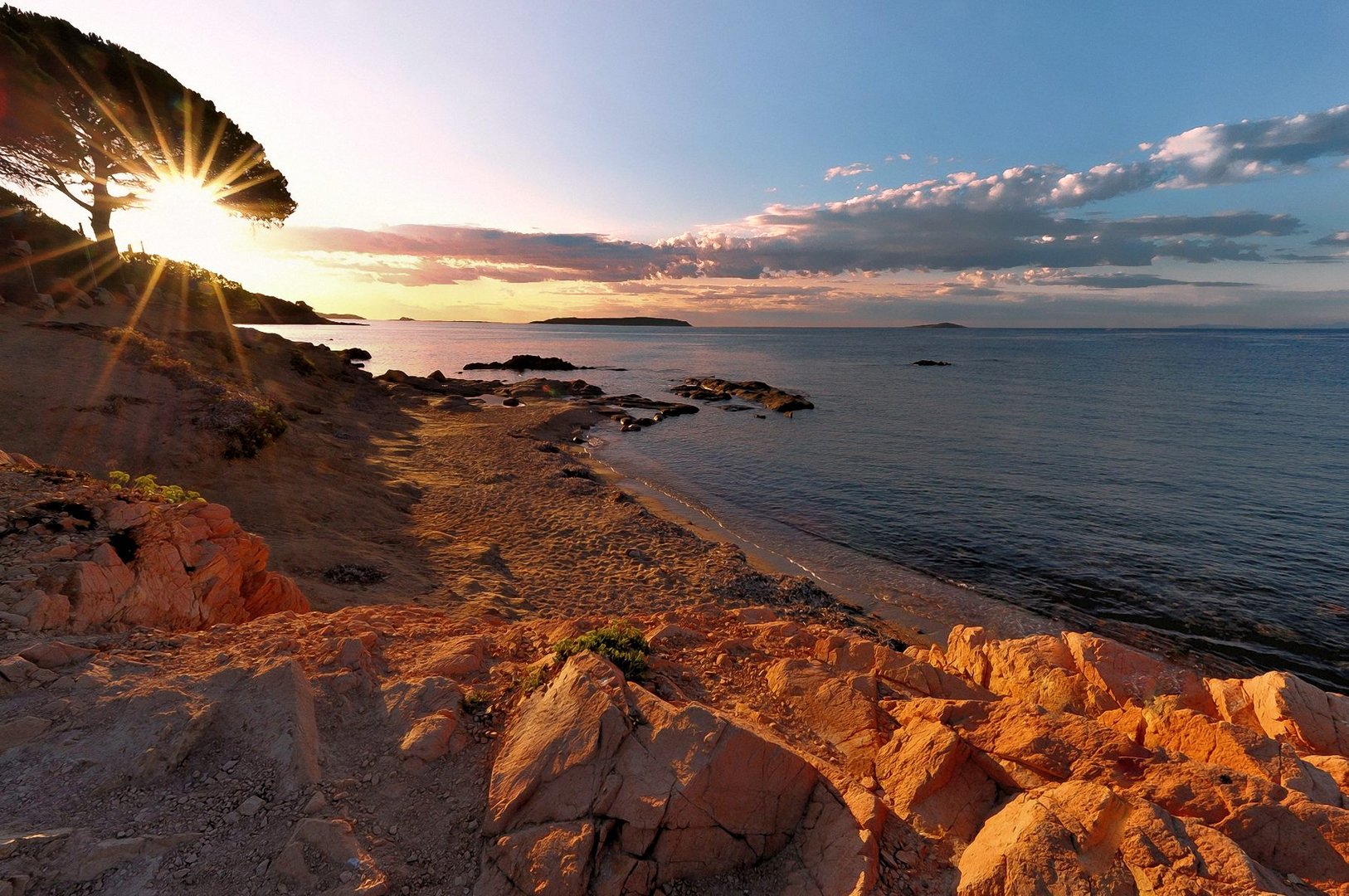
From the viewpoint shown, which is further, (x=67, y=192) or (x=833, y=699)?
(x=67, y=192)

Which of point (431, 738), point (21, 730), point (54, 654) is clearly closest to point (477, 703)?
point (431, 738)

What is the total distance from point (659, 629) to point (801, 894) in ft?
18.5

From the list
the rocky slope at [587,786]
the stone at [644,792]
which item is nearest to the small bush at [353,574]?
the rocky slope at [587,786]

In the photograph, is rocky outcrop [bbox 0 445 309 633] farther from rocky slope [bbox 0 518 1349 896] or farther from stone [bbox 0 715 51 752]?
stone [bbox 0 715 51 752]

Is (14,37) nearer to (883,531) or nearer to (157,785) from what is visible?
(157,785)

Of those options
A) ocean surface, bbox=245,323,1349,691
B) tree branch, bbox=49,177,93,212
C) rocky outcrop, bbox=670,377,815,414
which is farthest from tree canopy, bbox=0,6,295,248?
rocky outcrop, bbox=670,377,815,414

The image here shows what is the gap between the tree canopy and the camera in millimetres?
32344

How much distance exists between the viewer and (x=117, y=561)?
28.9 feet

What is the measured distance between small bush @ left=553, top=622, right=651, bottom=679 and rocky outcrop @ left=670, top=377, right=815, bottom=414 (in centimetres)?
4611

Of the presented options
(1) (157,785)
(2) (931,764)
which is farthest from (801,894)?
(1) (157,785)

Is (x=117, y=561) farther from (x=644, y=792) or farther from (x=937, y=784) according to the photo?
(x=937, y=784)

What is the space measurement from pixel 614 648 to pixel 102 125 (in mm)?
51218

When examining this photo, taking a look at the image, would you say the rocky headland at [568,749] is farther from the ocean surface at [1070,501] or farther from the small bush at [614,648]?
the ocean surface at [1070,501]

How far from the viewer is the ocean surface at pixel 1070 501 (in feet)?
55.2
